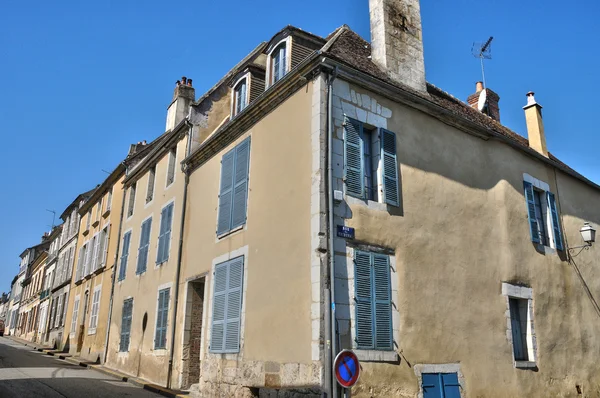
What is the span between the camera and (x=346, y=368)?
5.61 meters

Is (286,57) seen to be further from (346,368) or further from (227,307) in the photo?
(346,368)

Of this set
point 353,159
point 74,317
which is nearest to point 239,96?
point 353,159

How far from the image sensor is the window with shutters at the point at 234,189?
362 inches

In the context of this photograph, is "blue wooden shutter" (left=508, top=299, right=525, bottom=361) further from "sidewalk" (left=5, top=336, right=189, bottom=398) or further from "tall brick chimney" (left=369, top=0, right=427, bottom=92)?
"sidewalk" (left=5, top=336, right=189, bottom=398)

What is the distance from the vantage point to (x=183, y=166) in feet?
39.3

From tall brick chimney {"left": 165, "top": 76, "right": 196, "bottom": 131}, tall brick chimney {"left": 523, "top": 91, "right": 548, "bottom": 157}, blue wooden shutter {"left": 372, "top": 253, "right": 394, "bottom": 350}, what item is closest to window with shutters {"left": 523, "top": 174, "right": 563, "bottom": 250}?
tall brick chimney {"left": 523, "top": 91, "right": 548, "bottom": 157}

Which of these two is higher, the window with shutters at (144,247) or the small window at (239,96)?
the small window at (239,96)

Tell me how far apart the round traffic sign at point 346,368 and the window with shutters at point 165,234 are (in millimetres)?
7247

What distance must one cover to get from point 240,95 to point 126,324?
7.30 metres

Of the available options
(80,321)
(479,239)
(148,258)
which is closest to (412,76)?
(479,239)

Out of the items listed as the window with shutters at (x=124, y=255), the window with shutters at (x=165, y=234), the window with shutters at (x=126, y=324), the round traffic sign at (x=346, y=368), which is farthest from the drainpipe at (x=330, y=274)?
the window with shutters at (x=124, y=255)

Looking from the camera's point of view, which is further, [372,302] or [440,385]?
[440,385]

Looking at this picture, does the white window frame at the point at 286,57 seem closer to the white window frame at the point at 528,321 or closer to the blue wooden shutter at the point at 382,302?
the blue wooden shutter at the point at 382,302

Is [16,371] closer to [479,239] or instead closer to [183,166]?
[183,166]
